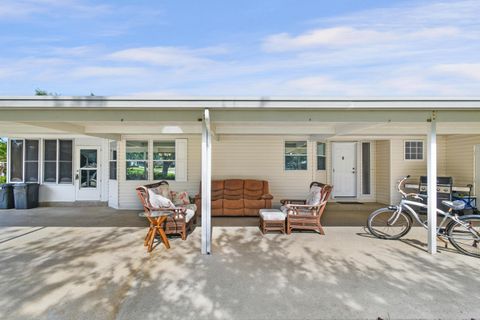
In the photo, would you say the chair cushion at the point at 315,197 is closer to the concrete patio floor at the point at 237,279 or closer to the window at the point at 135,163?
the concrete patio floor at the point at 237,279

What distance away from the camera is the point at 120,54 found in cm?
1204

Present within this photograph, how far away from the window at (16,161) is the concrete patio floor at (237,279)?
5034mm

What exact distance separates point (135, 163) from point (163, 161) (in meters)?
0.85

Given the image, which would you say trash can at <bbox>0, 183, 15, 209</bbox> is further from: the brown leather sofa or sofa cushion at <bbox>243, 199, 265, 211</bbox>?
sofa cushion at <bbox>243, 199, 265, 211</bbox>

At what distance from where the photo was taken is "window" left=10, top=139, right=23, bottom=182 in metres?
9.09

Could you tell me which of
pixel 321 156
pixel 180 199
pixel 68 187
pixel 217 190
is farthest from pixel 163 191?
pixel 321 156

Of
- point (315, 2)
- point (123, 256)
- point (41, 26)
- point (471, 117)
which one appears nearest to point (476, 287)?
point (471, 117)

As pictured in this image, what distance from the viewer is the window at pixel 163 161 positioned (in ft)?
27.5

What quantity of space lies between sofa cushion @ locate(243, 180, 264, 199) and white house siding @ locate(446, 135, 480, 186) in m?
5.82

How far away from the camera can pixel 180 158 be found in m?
8.36

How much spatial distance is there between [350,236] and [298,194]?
325 centimetres

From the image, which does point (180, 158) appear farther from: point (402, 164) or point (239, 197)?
point (402, 164)

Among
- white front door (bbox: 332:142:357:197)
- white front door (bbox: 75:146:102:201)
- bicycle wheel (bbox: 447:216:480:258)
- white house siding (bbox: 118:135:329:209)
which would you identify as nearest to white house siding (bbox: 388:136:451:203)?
white front door (bbox: 332:142:357:197)

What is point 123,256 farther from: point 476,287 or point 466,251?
point 466,251
